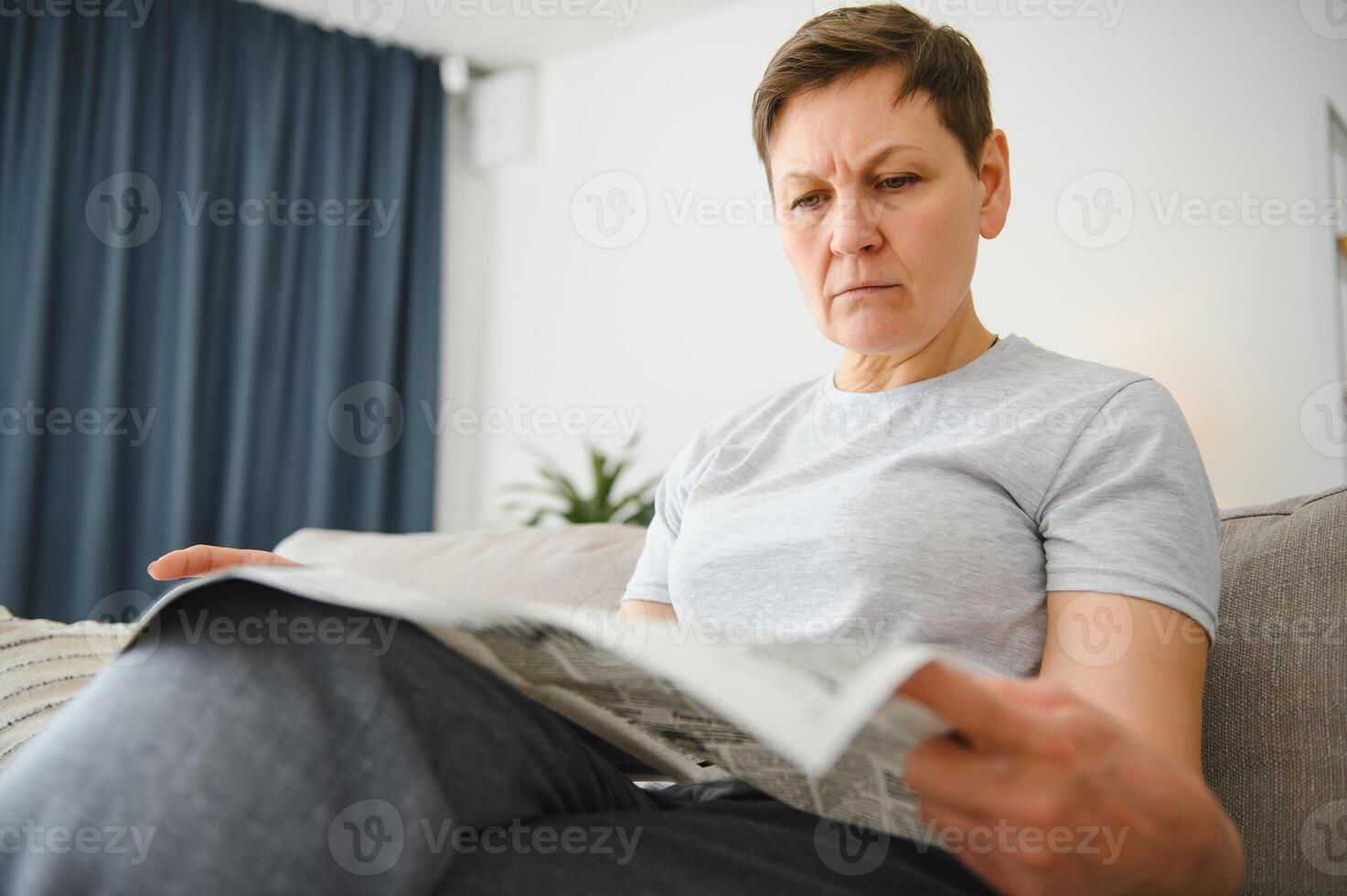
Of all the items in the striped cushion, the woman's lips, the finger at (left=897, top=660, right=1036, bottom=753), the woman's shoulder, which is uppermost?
the woman's lips

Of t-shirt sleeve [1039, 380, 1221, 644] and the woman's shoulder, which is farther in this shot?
the woman's shoulder

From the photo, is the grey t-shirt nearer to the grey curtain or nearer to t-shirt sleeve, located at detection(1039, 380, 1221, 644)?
t-shirt sleeve, located at detection(1039, 380, 1221, 644)

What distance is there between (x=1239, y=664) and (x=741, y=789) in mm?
426

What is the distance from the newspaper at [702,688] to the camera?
0.40 meters

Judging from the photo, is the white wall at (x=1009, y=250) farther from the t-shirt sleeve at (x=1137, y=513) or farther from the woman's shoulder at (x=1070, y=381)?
the t-shirt sleeve at (x=1137, y=513)

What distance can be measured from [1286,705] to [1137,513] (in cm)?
20

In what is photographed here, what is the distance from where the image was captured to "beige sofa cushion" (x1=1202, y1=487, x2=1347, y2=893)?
2.39 ft

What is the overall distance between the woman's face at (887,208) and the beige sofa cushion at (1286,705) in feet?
1.19

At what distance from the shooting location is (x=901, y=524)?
0.84 metres

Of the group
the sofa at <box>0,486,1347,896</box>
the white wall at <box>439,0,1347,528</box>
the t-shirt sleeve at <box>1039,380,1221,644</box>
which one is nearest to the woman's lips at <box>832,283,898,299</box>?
the t-shirt sleeve at <box>1039,380,1221,644</box>

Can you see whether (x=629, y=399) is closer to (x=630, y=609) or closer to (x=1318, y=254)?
(x=1318, y=254)

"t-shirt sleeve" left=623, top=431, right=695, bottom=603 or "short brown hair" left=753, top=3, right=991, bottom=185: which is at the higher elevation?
"short brown hair" left=753, top=3, right=991, bottom=185

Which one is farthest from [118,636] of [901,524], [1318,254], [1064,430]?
[1318,254]

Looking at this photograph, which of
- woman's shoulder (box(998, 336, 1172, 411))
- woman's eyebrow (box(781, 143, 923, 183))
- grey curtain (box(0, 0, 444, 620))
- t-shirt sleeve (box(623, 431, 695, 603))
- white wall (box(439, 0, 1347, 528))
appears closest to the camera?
woman's shoulder (box(998, 336, 1172, 411))
